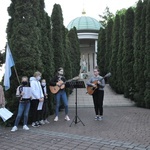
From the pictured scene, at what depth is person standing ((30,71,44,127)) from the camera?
856 cm

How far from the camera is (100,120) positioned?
31.1 ft

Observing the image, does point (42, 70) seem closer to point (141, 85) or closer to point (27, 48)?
point (27, 48)

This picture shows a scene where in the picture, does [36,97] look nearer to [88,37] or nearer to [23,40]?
[23,40]

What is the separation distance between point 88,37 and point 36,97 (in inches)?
1252

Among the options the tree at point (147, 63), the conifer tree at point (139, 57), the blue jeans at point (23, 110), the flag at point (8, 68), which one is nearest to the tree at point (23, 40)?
the flag at point (8, 68)

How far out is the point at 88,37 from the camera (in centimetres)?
3959

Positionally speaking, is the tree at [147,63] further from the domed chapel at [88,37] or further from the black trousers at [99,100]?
the domed chapel at [88,37]

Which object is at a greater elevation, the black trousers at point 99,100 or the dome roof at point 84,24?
the dome roof at point 84,24

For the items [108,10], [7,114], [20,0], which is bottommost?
[7,114]

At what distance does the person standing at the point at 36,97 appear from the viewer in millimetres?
8562

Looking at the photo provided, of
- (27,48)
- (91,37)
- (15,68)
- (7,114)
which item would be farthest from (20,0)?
(91,37)

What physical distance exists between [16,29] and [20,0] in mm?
1054

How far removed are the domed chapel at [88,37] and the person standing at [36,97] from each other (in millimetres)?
31137

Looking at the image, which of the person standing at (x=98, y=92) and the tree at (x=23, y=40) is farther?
the person standing at (x=98, y=92)
